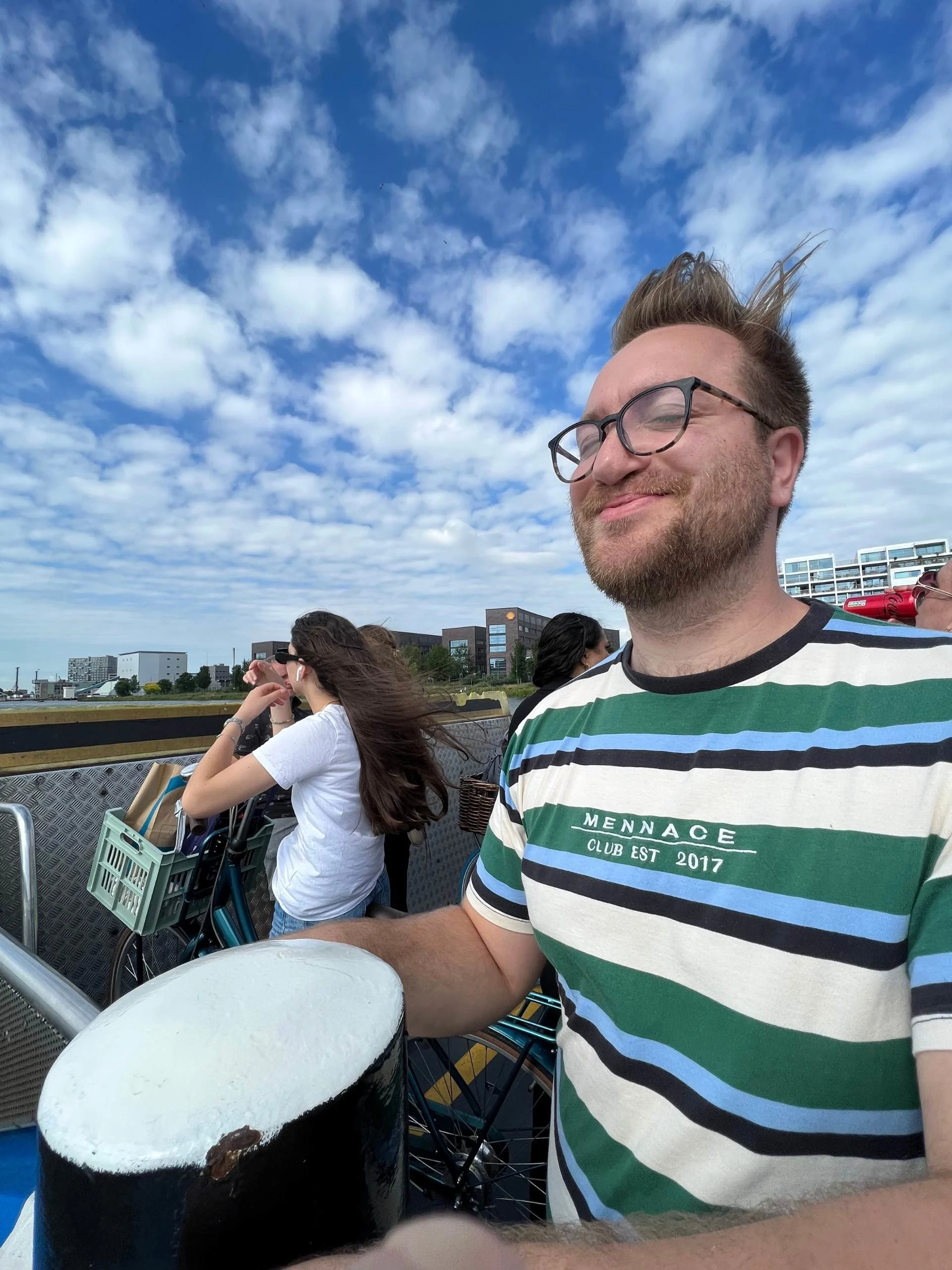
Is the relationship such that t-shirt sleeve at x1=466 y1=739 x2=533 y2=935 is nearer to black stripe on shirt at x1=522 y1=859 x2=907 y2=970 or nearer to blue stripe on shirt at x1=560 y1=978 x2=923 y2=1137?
black stripe on shirt at x1=522 y1=859 x2=907 y2=970

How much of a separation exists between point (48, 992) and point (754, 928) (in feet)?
3.74

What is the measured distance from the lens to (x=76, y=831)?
3.10 meters

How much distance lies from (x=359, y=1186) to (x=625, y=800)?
2.41 ft

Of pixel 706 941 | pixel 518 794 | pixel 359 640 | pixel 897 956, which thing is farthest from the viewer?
pixel 359 640

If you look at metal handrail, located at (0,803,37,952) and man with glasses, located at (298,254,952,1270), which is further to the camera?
metal handrail, located at (0,803,37,952)

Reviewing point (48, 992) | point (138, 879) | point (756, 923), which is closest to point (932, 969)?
point (756, 923)

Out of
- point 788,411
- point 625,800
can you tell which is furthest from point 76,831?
point 788,411

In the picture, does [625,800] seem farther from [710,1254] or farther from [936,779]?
[710,1254]

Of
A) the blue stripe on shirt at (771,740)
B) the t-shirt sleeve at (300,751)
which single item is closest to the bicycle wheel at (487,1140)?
the t-shirt sleeve at (300,751)

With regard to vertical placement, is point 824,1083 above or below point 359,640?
below

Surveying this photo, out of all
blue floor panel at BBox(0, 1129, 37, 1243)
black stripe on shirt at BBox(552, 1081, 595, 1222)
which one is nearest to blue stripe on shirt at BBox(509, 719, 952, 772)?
black stripe on shirt at BBox(552, 1081, 595, 1222)

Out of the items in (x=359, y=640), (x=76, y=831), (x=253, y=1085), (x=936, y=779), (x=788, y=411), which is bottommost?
(x=76, y=831)

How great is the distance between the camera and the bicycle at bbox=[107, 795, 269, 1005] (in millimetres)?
2748

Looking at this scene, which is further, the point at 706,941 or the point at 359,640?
the point at 359,640
